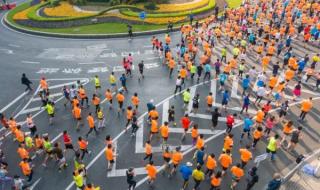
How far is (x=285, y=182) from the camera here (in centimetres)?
1368

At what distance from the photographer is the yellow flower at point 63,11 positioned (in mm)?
38219

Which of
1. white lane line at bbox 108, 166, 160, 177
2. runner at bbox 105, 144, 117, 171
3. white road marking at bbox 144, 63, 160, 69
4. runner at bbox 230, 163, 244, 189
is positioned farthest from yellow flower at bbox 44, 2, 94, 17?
runner at bbox 230, 163, 244, 189

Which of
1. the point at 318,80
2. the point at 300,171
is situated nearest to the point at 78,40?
the point at 318,80

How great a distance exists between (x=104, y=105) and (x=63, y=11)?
79.3ft

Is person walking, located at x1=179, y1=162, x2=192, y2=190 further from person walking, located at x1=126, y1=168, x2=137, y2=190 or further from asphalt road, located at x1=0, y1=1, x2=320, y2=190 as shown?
person walking, located at x1=126, y1=168, x2=137, y2=190

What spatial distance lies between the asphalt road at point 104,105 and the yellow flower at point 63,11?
5500mm

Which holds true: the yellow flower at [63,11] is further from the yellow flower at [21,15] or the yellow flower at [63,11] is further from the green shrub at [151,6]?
the green shrub at [151,6]

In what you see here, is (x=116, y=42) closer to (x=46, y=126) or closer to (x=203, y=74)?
(x=203, y=74)

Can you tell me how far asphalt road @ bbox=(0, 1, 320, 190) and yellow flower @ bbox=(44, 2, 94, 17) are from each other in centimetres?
550

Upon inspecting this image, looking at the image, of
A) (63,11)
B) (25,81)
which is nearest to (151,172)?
(25,81)

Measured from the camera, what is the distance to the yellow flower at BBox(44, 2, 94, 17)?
38.2 metres

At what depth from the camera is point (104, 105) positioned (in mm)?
20266

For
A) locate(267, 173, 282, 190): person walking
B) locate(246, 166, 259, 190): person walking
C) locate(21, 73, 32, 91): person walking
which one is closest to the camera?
locate(267, 173, 282, 190): person walking

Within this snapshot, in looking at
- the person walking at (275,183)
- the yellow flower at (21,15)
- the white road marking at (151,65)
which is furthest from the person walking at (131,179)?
the yellow flower at (21,15)
